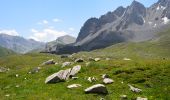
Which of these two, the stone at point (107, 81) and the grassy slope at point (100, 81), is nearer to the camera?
the grassy slope at point (100, 81)

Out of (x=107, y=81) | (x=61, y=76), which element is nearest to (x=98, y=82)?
(x=107, y=81)

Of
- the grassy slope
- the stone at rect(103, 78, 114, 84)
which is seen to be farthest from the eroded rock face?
the stone at rect(103, 78, 114, 84)

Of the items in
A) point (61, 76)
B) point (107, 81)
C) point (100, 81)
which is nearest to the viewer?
point (107, 81)

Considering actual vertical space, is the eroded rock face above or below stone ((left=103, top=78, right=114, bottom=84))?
above

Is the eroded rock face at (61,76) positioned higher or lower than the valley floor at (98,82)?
higher

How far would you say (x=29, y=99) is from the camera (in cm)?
2888

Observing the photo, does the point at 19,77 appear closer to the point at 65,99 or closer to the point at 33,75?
the point at 33,75

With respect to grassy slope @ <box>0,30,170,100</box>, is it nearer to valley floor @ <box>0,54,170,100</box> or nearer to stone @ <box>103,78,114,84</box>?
valley floor @ <box>0,54,170,100</box>

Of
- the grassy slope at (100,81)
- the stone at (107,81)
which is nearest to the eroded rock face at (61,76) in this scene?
the grassy slope at (100,81)

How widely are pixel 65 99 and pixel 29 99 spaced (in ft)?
9.57

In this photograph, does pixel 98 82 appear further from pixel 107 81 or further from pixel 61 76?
pixel 61 76

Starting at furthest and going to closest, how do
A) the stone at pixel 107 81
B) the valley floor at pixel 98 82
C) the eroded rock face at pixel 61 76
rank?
the eroded rock face at pixel 61 76 < the stone at pixel 107 81 < the valley floor at pixel 98 82

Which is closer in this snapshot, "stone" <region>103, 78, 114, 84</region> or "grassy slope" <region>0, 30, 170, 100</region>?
"grassy slope" <region>0, 30, 170, 100</region>

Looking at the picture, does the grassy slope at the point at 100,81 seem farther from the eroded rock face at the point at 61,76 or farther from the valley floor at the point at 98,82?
the eroded rock face at the point at 61,76
